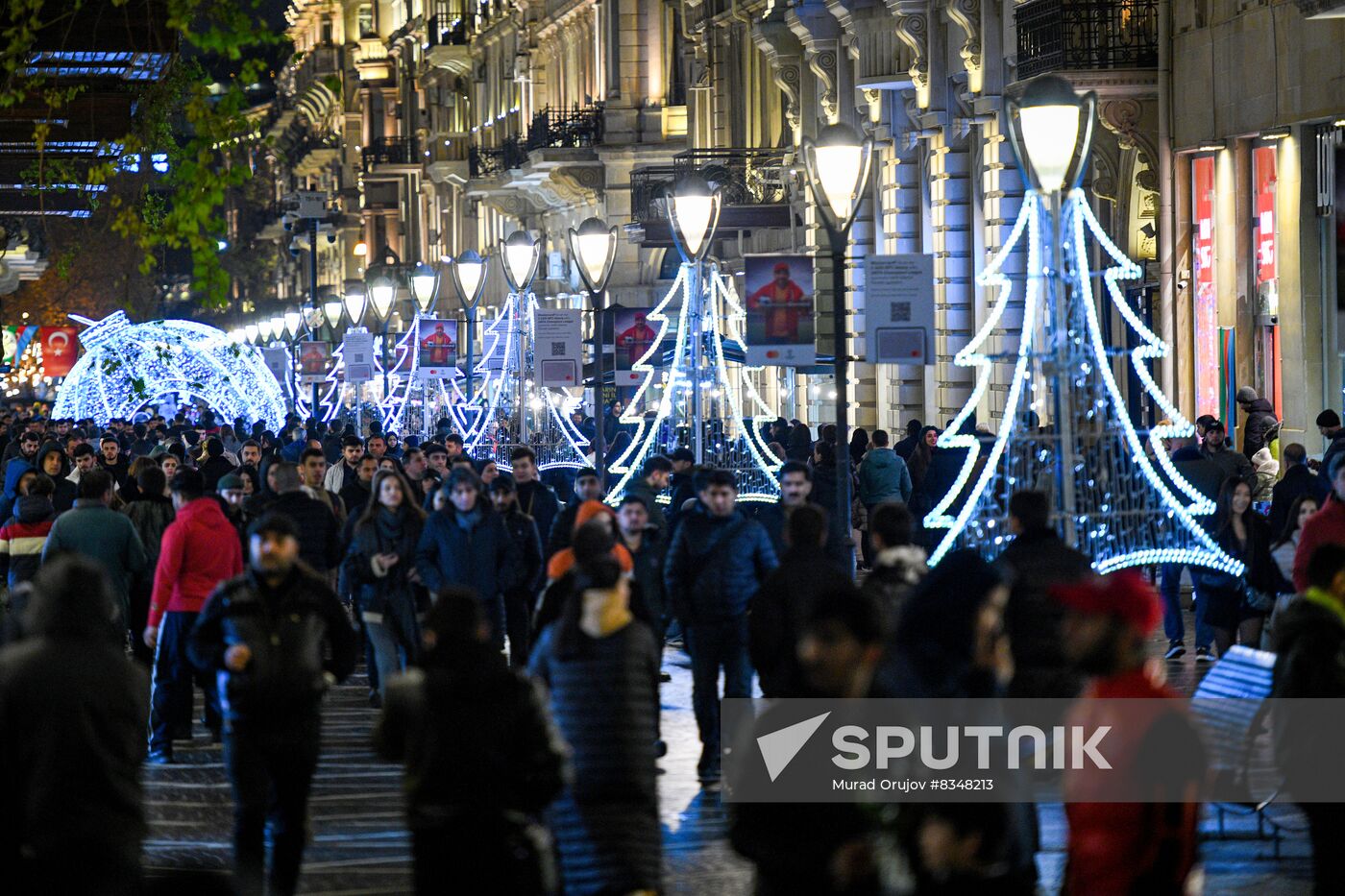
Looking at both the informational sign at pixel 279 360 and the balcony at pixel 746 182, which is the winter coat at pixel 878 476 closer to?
the balcony at pixel 746 182

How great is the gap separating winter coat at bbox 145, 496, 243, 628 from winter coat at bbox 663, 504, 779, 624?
106 inches

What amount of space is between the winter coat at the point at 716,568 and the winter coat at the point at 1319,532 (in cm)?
265

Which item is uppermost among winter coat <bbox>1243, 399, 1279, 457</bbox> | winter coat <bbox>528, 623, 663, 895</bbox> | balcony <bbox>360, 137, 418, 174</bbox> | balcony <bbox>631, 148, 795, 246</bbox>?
balcony <bbox>360, 137, 418, 174</bbox>

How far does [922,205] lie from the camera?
38.3 meters

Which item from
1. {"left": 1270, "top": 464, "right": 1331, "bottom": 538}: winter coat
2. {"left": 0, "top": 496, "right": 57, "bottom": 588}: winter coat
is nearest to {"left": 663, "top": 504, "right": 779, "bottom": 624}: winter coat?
{"left": 1270, "top": 464, "right": 1331, "bottom": 538}: winter coat

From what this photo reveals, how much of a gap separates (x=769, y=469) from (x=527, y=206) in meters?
45.4

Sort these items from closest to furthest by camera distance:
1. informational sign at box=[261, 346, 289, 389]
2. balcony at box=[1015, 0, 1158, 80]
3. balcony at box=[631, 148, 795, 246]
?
balcony at box=[1015, 0, 1158, 80], balcony at box=[631, 148, 795, 246], informational sign at box=[261, 346, 289, 389]

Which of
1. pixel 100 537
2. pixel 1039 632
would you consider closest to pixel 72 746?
pixel 1039 632

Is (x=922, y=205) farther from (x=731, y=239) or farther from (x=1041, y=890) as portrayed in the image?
(x=1041, y=890)

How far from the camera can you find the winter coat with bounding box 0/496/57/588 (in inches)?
659

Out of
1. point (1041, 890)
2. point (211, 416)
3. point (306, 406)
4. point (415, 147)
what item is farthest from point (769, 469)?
point (415, 147)

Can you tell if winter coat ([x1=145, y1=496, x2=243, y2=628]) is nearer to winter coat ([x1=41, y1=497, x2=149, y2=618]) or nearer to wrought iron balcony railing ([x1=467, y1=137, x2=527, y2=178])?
winter coat ([x1=41, y1=497, x2=149, y2=618])

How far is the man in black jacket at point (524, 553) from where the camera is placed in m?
16.0

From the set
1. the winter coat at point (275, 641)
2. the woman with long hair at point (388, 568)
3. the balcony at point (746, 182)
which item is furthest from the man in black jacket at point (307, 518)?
the balcony at point (746, 182)
